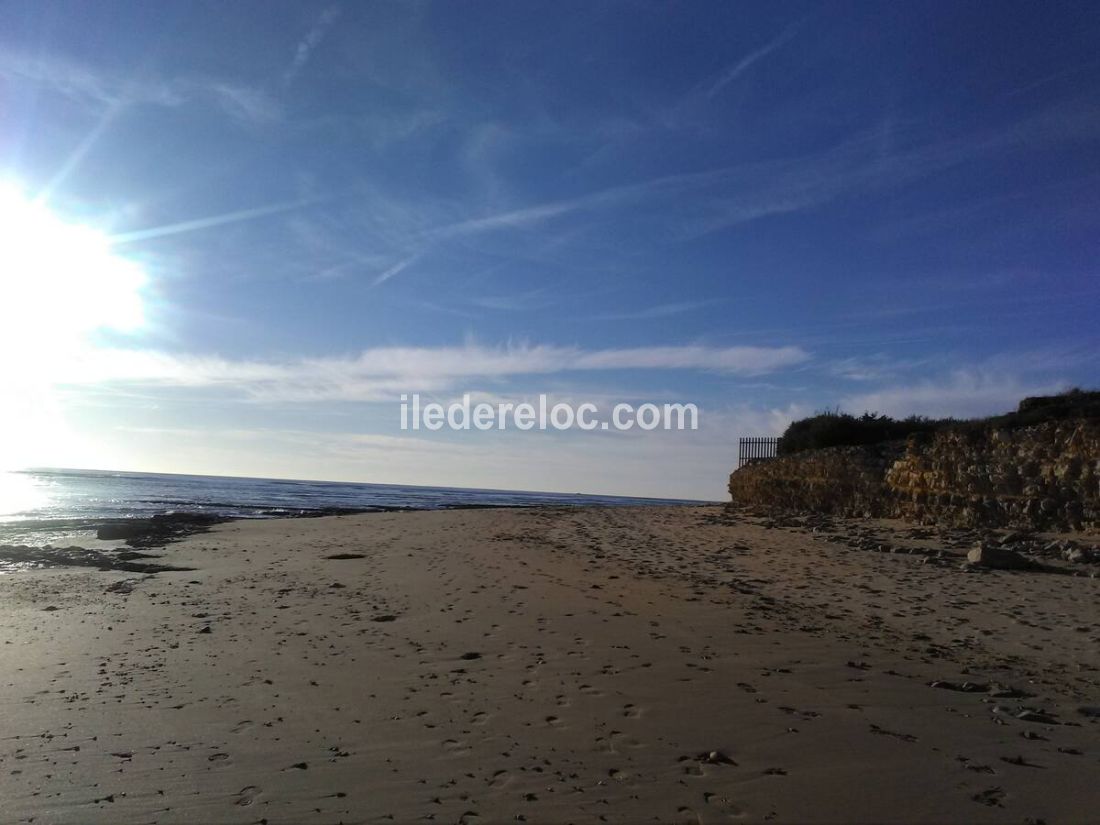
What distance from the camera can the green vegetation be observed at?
54.2 ft

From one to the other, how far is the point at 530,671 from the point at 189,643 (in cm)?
432

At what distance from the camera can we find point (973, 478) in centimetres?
1694

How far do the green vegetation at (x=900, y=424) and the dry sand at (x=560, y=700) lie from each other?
22.3 ft

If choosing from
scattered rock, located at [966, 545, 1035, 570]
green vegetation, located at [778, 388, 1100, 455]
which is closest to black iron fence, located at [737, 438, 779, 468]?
green vegetation, located at [778, 388, 1100, 455]

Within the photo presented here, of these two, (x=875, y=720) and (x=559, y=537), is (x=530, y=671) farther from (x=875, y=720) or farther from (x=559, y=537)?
(x=559, y=537)

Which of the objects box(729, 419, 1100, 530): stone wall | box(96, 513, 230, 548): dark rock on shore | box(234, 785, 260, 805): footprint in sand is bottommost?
box(96, 513, 230, 548): dark rock on shore

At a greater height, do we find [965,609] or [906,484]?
[906,484]

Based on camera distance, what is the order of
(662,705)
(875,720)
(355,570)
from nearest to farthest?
(875,720) < (662,705) < (355,570)

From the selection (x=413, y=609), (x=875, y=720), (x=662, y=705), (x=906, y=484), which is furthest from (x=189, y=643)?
(x=906, y=484)

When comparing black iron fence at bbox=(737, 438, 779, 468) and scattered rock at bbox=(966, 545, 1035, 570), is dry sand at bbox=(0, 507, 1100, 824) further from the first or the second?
black iron fence at bbox=(737, 438, 779, 468)

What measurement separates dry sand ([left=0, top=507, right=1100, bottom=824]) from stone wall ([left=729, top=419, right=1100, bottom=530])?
13.2 ft

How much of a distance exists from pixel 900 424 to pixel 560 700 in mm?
25487

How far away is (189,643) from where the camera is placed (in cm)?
812

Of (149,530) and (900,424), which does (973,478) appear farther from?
(149,530)
